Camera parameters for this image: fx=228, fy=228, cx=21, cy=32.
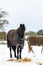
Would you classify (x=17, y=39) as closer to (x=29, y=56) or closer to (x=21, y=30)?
(x=21, y=30)

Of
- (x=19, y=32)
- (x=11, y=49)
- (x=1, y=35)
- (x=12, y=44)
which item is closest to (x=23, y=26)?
(x=19, y=32)

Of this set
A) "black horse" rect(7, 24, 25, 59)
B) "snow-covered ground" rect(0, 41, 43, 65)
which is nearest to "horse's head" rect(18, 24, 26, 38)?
"black horse" rect(7, 24, 25, 59)

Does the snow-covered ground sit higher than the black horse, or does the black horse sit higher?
the black horse

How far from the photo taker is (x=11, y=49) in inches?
159

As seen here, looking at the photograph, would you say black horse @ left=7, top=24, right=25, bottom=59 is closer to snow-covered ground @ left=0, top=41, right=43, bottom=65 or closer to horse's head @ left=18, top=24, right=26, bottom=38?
horse's head @ left=18, top=24, right=26, bottom=38

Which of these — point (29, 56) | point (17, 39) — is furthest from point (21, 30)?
point (29, 56)

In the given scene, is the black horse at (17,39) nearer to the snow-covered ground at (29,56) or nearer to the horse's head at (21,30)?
the horse's head at (21,30)

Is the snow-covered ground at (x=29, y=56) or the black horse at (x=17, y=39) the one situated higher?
the black horse at (x=17, y=39)

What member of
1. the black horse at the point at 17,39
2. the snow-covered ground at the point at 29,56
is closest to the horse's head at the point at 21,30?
the black horse at the point at 17,39

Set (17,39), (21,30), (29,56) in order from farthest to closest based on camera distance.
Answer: (29,56)
(17,39)
(21,30)

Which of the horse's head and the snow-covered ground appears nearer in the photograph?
the snow-covered ground

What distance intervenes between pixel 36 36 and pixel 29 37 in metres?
0.19

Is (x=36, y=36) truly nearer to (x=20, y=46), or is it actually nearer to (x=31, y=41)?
(x=31, y=41)

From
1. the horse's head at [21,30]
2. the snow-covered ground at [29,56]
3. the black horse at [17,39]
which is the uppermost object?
the horse's head at [21,30]
